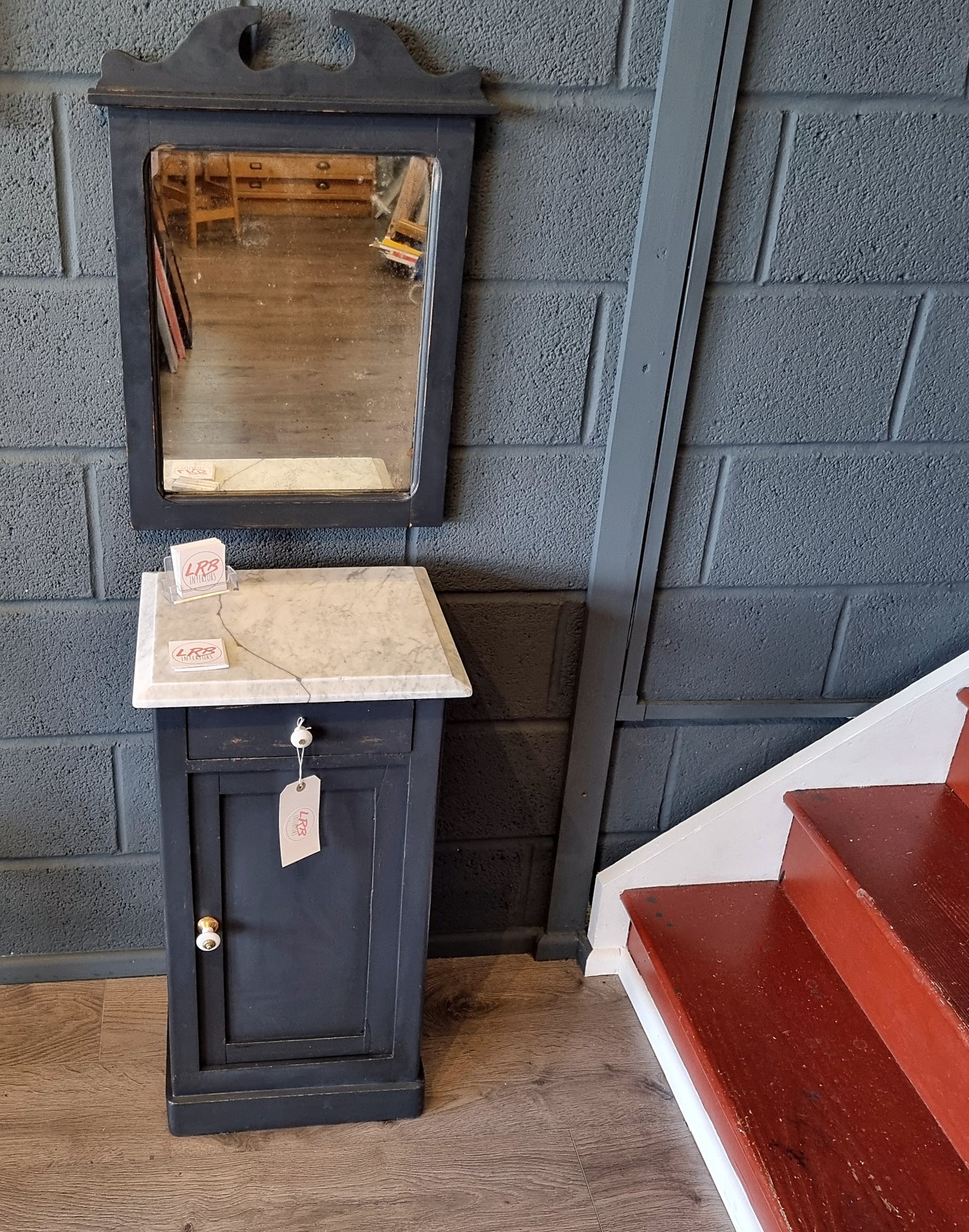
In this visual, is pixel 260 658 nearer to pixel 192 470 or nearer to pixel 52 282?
pixel 192 470

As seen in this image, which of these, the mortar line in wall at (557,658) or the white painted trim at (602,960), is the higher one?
the mortar line in wall at (557,658)

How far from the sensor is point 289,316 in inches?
59.3

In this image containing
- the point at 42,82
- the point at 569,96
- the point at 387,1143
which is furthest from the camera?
the point at 387,1143

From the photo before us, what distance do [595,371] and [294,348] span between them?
1.43 feet

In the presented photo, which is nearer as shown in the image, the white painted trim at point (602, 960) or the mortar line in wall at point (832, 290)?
the mortar line in wall at point (832, 290)

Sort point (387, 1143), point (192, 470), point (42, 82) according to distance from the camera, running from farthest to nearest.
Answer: point (387, 1143) → point (192, 470) → point (42, 82)

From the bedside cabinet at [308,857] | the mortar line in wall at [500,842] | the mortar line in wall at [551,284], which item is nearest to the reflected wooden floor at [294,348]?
the mortar line in wall at [551,284]

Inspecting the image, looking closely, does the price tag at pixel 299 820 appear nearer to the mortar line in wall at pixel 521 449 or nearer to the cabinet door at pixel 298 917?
the cabinet door at pixel 298 917

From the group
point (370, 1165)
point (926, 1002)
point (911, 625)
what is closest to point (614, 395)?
point (911, 625)

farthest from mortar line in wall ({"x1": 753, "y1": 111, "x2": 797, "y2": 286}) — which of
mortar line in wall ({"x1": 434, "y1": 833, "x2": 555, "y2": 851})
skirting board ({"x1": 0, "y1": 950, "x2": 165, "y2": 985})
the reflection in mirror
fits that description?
skirting board ({"x1": 0, "y1": 950, "x2": 165, "y2": 985})

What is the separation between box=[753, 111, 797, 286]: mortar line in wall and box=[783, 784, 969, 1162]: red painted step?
88 cm

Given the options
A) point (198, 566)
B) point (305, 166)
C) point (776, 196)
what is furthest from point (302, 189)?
point (776, 196)

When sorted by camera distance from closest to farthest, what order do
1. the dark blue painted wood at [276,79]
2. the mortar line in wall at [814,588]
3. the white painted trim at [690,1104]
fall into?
the dark blue painted wood at [276,79]
the white painted trim at [690,1104]
the mortar line in wall at [814,588]

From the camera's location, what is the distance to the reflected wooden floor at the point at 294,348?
4.81 feet
